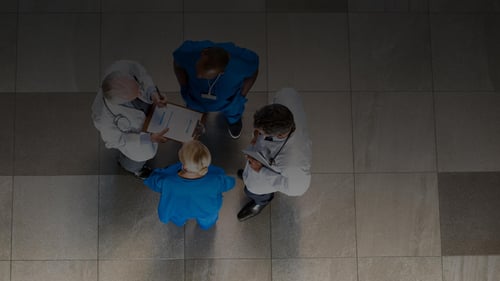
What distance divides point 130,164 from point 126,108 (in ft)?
2.61

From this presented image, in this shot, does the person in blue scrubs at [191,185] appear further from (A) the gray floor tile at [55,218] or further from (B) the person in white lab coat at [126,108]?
(A) the gray floor tile at [55,218]

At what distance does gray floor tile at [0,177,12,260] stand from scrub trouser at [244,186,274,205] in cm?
221

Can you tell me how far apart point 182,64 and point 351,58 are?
5.86 feet

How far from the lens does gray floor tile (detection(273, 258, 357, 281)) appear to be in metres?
3.81

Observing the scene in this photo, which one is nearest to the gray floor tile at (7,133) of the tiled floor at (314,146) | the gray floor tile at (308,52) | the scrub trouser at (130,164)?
the tiled floor at (314,146)

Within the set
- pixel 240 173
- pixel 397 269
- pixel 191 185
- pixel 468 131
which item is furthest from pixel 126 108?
pixel 468 131

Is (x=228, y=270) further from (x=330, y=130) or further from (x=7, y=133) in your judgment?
(x=7, y=133)

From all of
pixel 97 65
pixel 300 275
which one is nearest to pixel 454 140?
pixel 300 275

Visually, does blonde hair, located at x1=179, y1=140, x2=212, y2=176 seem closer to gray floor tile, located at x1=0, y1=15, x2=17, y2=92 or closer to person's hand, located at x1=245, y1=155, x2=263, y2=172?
person's hand, located at x1=245, y1=155, x2=263, y2=172

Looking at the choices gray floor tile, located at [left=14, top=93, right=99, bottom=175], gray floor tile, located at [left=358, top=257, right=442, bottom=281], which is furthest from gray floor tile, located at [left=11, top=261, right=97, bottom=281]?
gray floor tile, located at [left=358, top=257, right=442, bottom=281]

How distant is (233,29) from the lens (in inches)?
158

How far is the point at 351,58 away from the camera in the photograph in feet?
13.2

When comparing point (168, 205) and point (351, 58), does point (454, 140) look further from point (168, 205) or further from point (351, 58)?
point (168, 205)

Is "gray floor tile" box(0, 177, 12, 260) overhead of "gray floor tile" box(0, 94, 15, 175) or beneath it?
beneath
